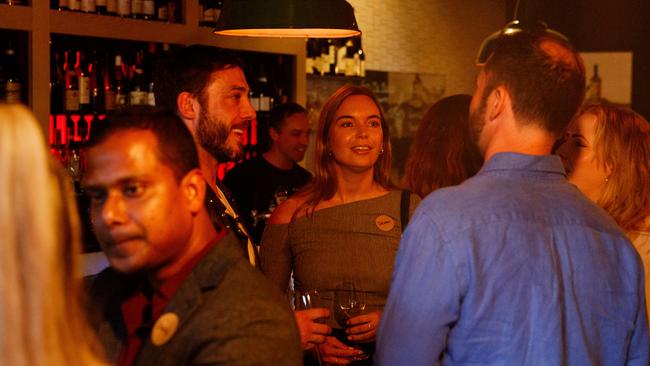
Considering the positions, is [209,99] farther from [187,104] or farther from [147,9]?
[147,9]

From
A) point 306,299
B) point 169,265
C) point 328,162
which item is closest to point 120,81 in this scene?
point 328,162

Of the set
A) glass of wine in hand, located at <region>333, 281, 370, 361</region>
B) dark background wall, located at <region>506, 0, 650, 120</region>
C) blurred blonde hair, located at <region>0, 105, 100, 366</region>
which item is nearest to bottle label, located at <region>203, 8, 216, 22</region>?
dark background wall, located at <region>506, 0, 650, 120</region>

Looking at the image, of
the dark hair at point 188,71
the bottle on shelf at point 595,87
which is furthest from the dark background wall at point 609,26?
the dark hair at point 188,71

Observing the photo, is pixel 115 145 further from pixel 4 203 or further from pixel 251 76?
pixel 251 76

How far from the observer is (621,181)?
111 inches

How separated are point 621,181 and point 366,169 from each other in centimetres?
86

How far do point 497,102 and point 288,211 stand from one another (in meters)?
1.23

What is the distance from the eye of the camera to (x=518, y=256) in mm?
1842

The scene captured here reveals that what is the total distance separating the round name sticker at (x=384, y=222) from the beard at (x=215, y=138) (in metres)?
0.54

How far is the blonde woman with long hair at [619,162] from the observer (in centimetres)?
282

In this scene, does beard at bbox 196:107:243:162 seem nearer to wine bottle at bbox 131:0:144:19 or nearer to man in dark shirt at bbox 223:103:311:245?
man in dark shirt at bbox 223:103:311:245

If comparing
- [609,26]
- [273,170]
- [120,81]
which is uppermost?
[609,26]

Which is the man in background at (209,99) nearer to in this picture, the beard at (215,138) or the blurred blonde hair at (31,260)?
the beard at (215,138)

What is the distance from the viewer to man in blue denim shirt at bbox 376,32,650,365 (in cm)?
183
